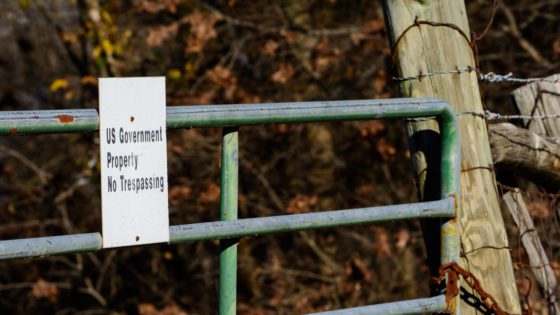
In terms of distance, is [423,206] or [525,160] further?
[525,160]

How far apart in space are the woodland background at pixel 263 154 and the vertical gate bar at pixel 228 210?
501cm

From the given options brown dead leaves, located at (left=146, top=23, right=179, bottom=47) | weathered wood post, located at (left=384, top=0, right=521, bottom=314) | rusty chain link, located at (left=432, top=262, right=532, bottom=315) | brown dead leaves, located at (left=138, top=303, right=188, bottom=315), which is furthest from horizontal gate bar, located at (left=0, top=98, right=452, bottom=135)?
brown dead leaves, located at (left=138, top=303, right=188, bottom=315)

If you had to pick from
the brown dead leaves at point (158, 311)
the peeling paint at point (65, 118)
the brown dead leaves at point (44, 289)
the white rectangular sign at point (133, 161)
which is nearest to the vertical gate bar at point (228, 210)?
the white rectangular sign at point (133, 161)

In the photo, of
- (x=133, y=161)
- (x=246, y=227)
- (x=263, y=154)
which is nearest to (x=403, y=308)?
(x=246, y=227)

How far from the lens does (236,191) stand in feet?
8.61

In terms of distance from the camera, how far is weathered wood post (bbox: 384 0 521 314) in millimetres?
3057

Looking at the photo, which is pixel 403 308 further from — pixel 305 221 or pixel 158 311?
pixel 158 311

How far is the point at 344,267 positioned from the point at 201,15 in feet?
8.39

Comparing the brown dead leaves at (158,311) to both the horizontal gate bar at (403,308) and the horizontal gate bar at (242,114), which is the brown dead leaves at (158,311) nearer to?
the horizontal gate bar at (403,308)

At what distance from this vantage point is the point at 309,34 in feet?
25.3

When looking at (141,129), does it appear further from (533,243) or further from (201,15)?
(201,15)

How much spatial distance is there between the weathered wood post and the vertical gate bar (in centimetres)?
74

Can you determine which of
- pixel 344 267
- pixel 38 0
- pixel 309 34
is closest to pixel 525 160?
pixel 309 34

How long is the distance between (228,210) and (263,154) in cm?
563
